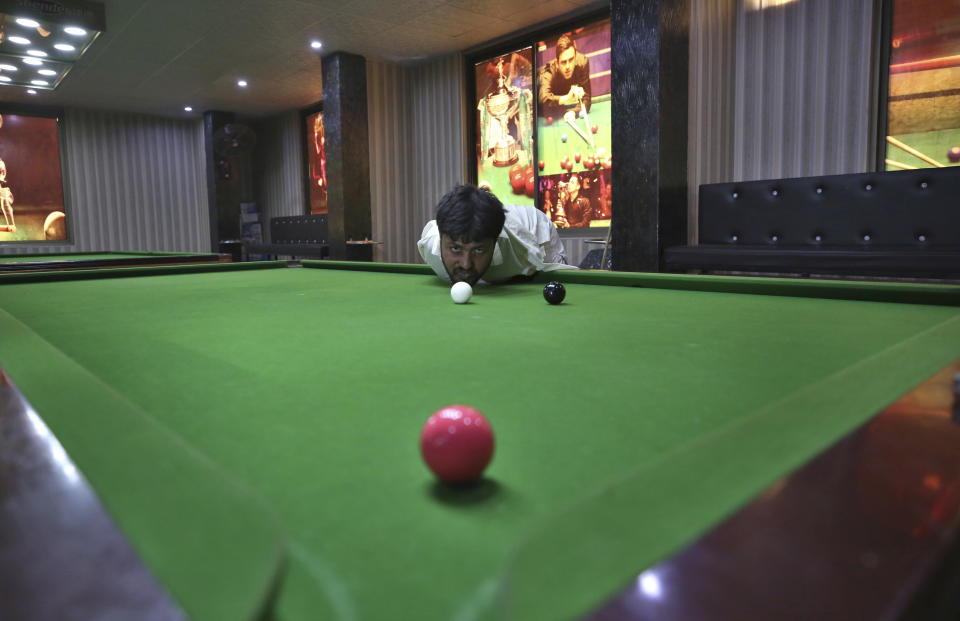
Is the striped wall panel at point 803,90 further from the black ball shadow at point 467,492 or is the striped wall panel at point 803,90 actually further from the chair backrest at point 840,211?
the black ball shadow at point 467,492

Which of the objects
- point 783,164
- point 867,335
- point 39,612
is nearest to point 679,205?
point 783,164

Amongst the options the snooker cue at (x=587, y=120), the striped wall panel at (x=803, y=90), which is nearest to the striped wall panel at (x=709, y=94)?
the striped wall panel at (x=803, y=90)

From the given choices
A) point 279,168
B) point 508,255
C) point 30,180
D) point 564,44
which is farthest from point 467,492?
point 30,180

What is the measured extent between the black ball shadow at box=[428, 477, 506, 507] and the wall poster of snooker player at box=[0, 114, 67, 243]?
39.6ft

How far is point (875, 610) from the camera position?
1.15 feet

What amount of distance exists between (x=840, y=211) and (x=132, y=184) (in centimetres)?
1132

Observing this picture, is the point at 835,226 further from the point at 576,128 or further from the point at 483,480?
the point at 483,480

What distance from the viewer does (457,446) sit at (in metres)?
0.61

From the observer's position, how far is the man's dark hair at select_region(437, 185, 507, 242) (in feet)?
8.59

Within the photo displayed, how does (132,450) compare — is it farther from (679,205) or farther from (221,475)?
(679,205)

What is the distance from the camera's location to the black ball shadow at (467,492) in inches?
22.9

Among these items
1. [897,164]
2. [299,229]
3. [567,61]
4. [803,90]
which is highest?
[567,61]

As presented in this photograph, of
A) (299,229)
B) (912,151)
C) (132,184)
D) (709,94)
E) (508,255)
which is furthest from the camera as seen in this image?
(132,184)

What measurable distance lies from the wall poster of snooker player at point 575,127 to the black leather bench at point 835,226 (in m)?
1.71
